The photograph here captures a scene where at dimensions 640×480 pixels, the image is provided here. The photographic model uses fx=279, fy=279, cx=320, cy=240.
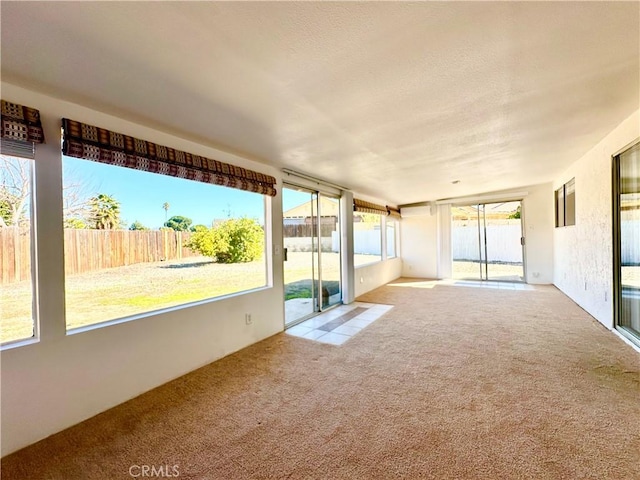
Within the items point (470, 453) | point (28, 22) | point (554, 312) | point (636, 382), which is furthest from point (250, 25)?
point (554, 312)

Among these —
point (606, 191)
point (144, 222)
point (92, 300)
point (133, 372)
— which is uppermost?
point (606, 191)

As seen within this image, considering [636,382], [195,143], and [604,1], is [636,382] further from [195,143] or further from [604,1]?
[195,143]

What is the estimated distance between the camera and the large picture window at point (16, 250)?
1711 millimetres

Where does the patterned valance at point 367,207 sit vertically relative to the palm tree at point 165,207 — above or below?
above

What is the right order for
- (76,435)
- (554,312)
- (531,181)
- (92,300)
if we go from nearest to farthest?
(76,435), (92,300), (554,312), (531,181)

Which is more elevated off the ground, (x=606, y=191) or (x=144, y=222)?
(x=606, y=191)

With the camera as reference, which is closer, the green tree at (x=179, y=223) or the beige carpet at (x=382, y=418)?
the beige carpet at (x=382, y=418)

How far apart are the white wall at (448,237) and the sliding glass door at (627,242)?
3495 millimetres

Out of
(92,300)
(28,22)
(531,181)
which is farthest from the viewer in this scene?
(531,181)

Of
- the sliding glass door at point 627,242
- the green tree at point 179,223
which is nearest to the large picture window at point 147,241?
the green tree at point 179,223

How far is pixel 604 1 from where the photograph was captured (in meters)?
1.19

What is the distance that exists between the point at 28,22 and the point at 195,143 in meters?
1.49

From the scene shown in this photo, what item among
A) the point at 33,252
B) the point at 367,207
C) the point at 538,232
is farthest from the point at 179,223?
the point at 538,232

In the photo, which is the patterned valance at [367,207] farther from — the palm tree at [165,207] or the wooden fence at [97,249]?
the palm tree at [165,207]
